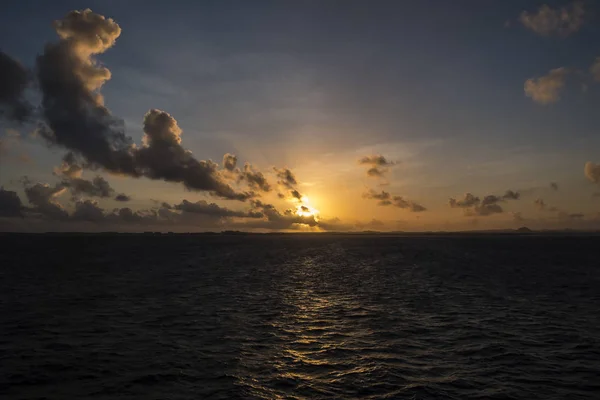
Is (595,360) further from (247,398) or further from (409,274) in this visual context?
(409,274)

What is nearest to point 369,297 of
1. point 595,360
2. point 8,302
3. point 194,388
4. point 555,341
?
point 555,341

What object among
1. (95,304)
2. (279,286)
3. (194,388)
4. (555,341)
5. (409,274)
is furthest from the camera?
(409,274)

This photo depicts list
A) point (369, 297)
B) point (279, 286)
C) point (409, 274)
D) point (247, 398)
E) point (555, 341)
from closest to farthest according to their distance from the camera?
1. point (247, 398)
2. point (555, 341)
3. point (369, 297)
4. point (279, 286)
5. point (409, 274)

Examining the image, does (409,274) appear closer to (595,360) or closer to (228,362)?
(595,360)

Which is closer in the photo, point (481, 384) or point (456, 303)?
point (481, 384)

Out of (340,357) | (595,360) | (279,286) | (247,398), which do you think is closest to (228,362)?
(247,398)

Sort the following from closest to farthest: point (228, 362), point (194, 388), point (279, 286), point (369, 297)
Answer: point (194, 388), point (228, 362), point (369, 297), point (279, 286)

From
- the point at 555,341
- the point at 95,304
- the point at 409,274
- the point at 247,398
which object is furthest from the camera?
the point at 409,274

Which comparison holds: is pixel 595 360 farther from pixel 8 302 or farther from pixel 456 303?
pixel 8 302

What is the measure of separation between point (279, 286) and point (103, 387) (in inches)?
1544

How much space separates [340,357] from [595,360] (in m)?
16.5

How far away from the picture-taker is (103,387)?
2011 centimetres

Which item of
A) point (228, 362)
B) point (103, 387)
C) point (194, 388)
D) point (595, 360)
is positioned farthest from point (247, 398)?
point (595, 360)

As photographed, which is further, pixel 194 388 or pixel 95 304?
pixel 95 304
